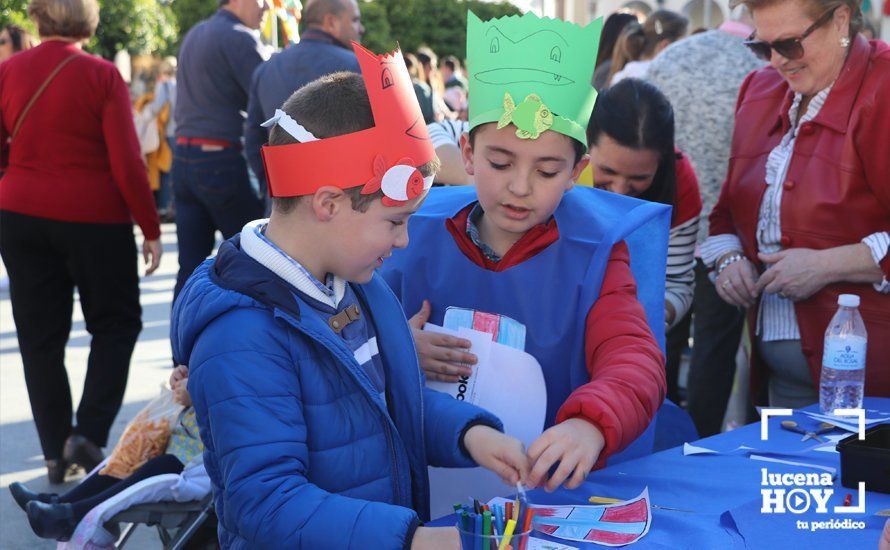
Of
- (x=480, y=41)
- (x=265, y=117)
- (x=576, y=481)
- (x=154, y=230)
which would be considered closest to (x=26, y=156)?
(x=154, y=230)

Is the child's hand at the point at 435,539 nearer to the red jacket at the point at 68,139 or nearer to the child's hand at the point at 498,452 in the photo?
the child's hand at the point at 498,452

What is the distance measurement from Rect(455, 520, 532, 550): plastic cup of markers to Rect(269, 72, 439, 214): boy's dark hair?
0.64 meters

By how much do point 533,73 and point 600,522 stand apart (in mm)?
1072

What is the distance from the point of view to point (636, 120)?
9.84 ft

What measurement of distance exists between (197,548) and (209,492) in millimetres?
180

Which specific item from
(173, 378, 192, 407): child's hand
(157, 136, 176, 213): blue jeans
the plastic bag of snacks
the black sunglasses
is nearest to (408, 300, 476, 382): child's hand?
(173, 378, 192, 407): child's hand

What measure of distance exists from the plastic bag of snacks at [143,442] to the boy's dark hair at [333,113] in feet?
4.20

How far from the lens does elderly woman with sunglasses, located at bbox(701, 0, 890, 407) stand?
291 cm

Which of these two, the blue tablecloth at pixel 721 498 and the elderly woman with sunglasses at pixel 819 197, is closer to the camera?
the blue tablecloth at pixel 721 498

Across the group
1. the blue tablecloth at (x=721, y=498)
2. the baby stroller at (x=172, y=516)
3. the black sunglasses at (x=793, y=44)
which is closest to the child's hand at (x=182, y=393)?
the baby stroller at (x=172, y=516)

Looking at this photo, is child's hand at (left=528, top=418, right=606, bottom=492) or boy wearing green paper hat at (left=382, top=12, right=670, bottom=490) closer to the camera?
child's hand at (left=528, top=418, right=606, bottom=492)

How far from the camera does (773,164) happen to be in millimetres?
3188

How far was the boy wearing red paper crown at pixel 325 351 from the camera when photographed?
1685 mm

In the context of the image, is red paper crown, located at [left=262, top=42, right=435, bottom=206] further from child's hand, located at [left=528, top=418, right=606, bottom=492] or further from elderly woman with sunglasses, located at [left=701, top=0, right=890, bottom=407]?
elderly woman with sunglasses, located at [left=701, top=0, right=890, bottom=407]
